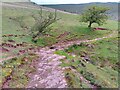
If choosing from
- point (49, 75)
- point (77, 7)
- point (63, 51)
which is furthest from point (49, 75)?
point (77, 7)

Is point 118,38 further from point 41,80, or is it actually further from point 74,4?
point 74,4

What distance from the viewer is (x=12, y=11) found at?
8250 centimetres

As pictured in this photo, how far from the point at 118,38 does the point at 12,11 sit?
35183mm

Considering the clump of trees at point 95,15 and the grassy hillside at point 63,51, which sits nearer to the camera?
the grassy hillside at point 63,51

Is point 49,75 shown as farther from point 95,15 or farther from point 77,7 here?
point 77,7

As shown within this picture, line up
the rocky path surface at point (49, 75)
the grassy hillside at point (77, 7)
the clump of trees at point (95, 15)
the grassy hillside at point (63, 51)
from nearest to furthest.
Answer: the rocky path surface at point (49, 75) → the grassy hillside at point (63, 51) → the clump of trees at point (95, 15) → the grassy hillside at point (77, 7)

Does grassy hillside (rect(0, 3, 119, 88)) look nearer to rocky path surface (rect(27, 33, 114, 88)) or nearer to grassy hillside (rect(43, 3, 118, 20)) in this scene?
rocky path surface (rect(27, 33, 114, 88))

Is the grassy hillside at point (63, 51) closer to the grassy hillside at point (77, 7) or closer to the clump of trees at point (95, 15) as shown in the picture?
the clump of trees at point (95, 15)

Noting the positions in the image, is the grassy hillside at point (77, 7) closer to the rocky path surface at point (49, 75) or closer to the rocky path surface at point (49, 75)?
the rocky path surface at point (49, 75)

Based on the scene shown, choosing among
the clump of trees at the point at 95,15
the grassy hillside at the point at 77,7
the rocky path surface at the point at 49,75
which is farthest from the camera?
the grassy hillside at the point at 77,7

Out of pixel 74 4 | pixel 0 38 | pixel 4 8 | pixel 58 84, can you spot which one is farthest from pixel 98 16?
pixel 74 4

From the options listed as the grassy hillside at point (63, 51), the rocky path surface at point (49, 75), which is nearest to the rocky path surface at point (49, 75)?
the rocky path surface at point (49, 75)

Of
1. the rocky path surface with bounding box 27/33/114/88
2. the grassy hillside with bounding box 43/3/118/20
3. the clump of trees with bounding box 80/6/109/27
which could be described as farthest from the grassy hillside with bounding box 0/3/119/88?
the grassy hillside with bounding box 43/3/118/20

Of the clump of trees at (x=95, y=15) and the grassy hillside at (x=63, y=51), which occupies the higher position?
the clump of trees at (x=95, y=15)
